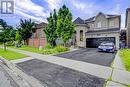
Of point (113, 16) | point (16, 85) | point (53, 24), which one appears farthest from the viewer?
point (113, 16)

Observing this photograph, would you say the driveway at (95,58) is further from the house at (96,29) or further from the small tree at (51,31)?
the house at (96,29)

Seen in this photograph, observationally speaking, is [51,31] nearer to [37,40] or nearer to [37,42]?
[37,40]

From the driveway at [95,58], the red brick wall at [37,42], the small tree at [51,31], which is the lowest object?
the driveway at [95,58]

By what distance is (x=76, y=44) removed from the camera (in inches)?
1314

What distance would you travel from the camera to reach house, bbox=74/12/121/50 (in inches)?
1282

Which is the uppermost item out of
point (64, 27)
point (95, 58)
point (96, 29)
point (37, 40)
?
point (96, 29)

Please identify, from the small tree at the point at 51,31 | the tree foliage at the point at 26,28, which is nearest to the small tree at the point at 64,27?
the small tree at the point at 51,31

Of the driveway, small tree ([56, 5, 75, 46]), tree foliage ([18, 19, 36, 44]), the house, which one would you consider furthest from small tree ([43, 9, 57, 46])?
tree foliage ([18, 19, 36, 44])

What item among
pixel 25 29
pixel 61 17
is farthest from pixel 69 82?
pixel 25 29

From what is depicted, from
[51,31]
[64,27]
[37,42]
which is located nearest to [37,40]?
[37,42]

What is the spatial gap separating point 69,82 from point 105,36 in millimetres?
25164

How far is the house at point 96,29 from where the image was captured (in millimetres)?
32575

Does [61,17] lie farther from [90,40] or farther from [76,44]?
[90,40]

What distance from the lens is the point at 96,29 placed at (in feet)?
116
